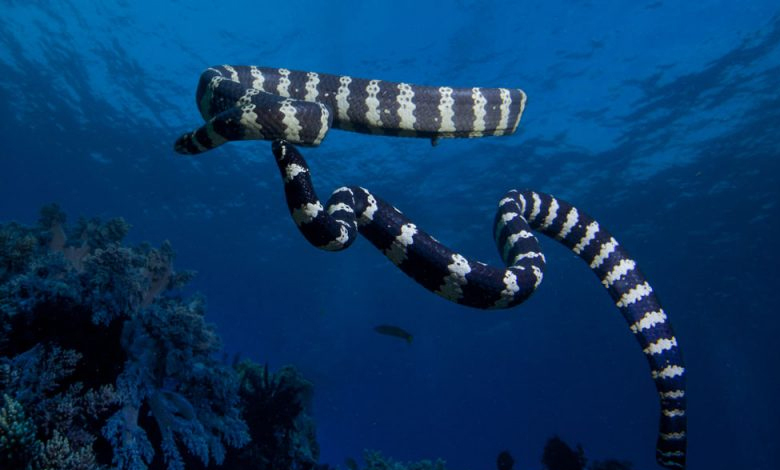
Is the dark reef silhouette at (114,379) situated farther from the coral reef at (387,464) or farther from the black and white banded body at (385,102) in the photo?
the coral reef at (387,464)

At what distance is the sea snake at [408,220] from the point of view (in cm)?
355

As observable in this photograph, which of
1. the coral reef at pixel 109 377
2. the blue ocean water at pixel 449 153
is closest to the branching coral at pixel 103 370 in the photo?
the coral reef at pixel 109 377

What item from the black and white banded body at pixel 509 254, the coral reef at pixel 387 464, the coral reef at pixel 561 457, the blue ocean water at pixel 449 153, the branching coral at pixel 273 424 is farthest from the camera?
the blue ocean water at pixel 449 153

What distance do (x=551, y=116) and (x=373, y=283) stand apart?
28.4 m

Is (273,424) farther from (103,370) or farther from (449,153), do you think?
(449,153)

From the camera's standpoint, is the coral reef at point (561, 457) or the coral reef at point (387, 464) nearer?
the coral reef at point (387, 464)

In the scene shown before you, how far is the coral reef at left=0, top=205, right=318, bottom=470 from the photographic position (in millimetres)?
3908

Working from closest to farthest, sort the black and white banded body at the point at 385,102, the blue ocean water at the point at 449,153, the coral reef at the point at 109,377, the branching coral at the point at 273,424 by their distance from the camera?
the coral reef at the point at 109,377, the black and white banded body at the point at 385,102, the branching coral at the point at 273,424, the blue ocean water at the point at 449,153

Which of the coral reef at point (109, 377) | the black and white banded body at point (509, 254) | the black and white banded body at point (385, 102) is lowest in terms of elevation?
the coral reef at point (109, 377)

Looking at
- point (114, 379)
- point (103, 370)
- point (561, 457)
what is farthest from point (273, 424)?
point (561, 457)

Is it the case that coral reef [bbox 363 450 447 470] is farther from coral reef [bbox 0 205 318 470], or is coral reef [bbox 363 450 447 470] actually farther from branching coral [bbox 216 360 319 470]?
coral reef [bbox 0 205 318 470]

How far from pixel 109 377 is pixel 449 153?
20.0 metres

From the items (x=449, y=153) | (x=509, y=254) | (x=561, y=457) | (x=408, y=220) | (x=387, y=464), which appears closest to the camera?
(x=408, y=220)

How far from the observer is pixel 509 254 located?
472 cm
